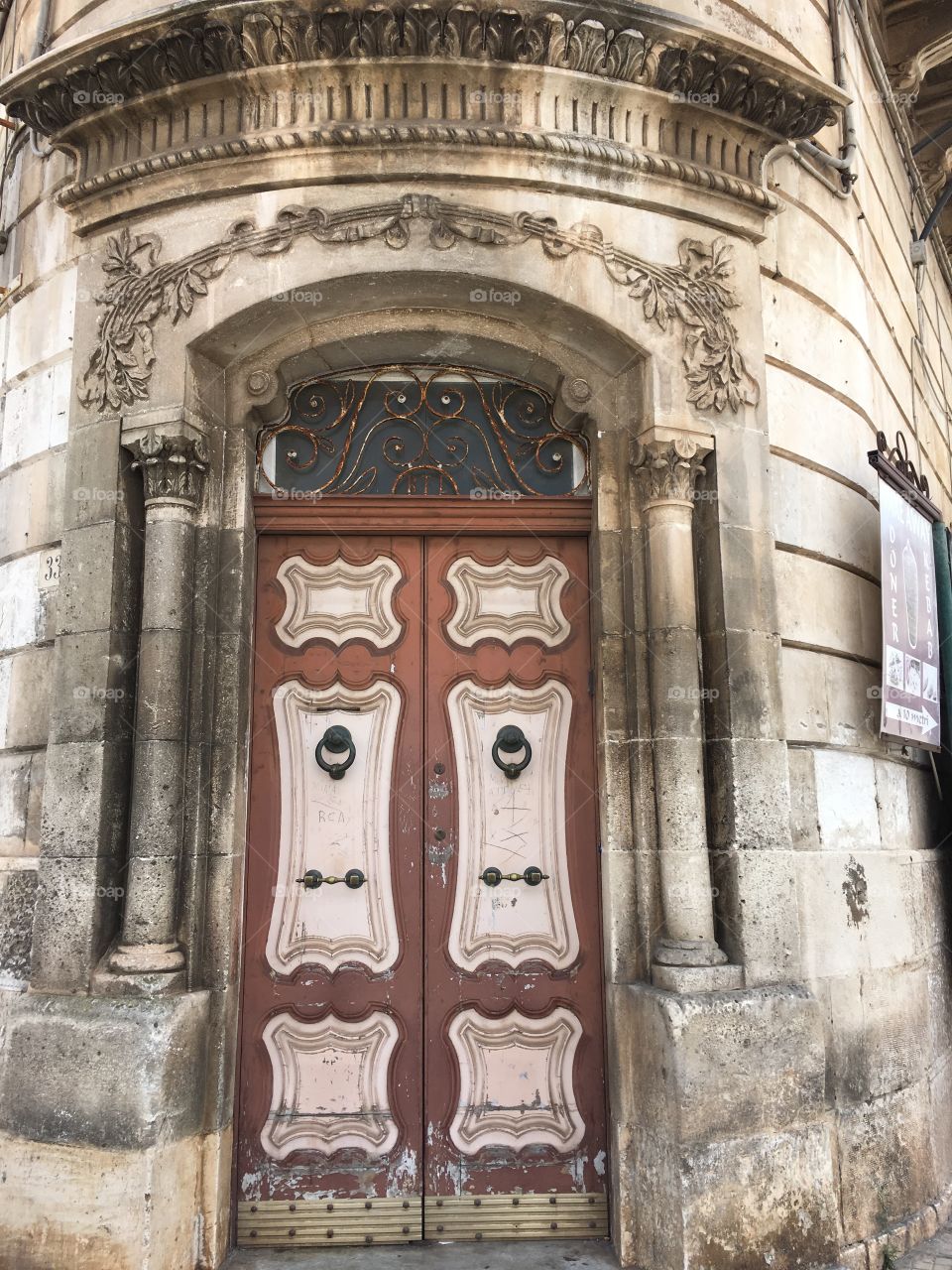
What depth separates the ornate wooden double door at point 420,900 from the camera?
16.4 ft

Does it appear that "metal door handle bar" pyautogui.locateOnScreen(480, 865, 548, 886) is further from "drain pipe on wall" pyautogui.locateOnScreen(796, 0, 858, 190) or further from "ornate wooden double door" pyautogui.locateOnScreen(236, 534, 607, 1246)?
"drain pipe on wall" pyautogui.locateOnScreen(796, 0, 858, 190)

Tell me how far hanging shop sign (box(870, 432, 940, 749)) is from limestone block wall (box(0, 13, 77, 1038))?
15.4 ft

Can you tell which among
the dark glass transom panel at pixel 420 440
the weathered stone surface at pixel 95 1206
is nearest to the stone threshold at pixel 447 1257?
the weathered stone surface at pixel 95 1206

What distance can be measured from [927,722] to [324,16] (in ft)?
17.4

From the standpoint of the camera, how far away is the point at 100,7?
572 centimetres

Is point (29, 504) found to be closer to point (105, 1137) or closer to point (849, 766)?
point (105, 1137)

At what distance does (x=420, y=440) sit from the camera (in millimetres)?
5574

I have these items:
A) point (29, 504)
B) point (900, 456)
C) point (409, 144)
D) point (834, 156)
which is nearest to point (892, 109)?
point (834, 156)

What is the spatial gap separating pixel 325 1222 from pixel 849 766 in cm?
368

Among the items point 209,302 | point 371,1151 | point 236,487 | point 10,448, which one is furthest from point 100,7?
point 371,1151

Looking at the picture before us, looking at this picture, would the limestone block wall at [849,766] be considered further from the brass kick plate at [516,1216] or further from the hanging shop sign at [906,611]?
the brass kick plate at [516,1216]

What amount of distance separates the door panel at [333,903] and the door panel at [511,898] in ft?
0.46

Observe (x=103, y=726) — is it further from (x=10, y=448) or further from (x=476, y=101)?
(x=476, y=101)

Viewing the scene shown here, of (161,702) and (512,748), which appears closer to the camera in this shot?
(161,702)
